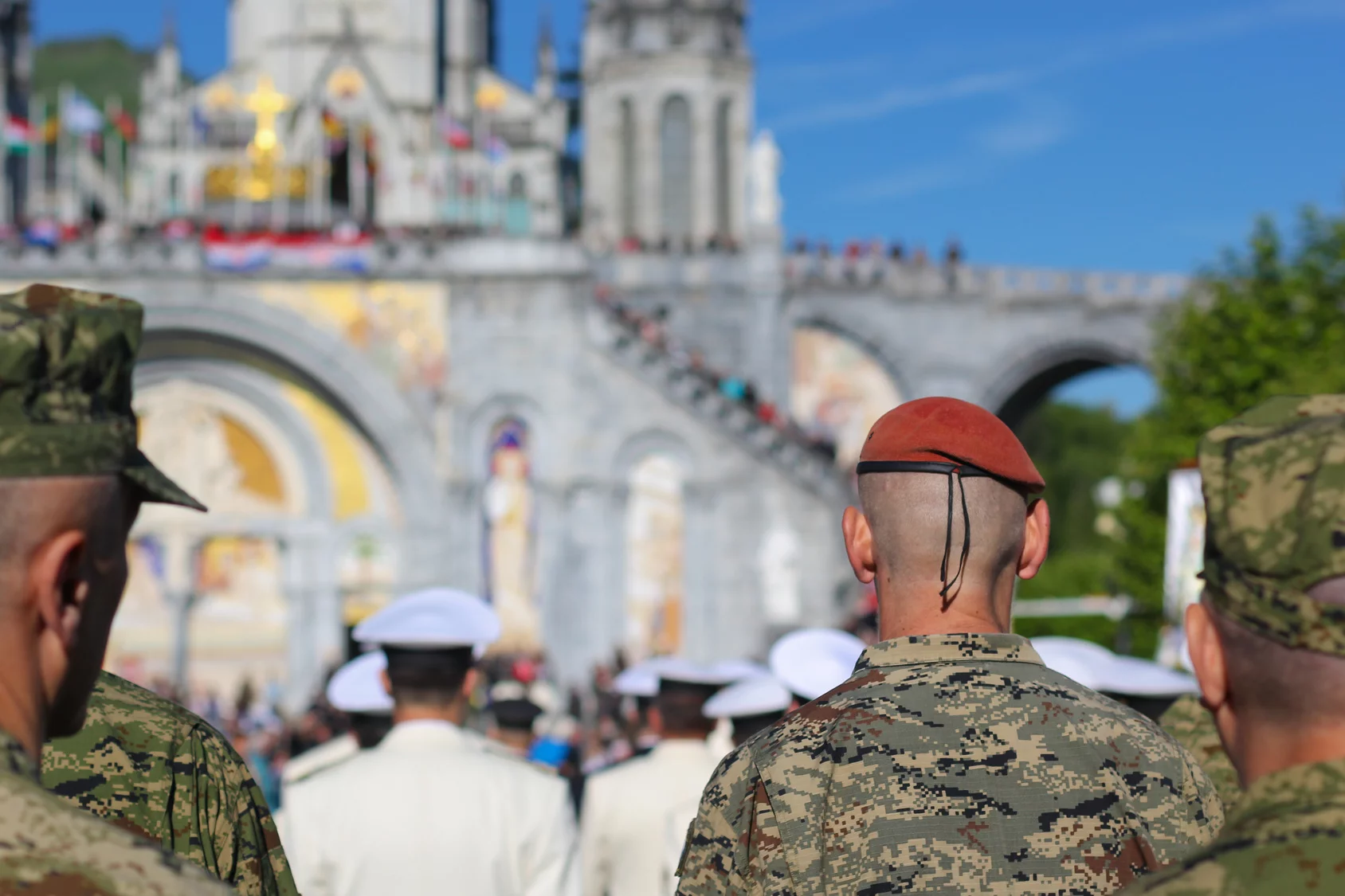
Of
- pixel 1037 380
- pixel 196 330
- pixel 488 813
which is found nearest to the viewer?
pixel 488 813

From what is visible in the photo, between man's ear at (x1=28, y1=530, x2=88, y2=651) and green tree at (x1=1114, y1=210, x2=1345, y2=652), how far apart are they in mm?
33179

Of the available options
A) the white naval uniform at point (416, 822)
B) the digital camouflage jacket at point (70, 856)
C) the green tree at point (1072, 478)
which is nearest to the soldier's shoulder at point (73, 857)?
the digital camouflage jacket at point (70, 856)

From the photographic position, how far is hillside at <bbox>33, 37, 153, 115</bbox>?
560 feet

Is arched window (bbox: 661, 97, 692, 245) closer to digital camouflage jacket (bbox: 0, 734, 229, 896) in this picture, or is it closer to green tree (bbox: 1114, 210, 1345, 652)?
green tree (bbox: 1114, 210, 1345, 652)

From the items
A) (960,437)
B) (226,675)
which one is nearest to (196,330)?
(226,675)

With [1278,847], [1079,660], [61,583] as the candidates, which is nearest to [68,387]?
[61,583]

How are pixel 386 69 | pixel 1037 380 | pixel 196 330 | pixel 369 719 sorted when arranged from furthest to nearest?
1. pixel 386 69
2. pixel 1037 380
3. pixel 196 330
4. pixel 369 719

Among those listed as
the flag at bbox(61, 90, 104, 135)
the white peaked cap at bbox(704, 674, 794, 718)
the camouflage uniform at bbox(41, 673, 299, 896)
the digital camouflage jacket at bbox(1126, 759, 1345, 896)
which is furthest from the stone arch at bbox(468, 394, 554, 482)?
the digital camouflage jacket at bbox(1126, 759, 1345, 896)

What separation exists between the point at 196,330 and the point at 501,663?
9.24 metres

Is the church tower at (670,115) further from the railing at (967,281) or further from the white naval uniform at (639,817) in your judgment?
the white naval uniform at (639,817)

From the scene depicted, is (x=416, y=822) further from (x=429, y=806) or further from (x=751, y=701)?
(x=751, y=701)

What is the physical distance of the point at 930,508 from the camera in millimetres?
4230

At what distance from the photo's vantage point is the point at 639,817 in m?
8.60

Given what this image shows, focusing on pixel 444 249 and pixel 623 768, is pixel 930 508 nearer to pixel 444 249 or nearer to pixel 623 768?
pixel 623 768
